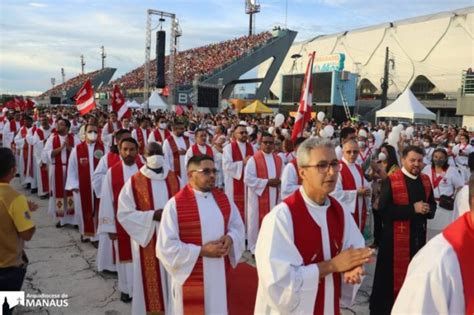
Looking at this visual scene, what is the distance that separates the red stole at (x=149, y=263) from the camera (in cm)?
457

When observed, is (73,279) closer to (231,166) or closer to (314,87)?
(231,166)

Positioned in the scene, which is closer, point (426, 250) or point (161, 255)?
point (426, 250)

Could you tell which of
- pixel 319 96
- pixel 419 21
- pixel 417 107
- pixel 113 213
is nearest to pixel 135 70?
pixel 319 96

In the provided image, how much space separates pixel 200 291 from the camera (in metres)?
3.70

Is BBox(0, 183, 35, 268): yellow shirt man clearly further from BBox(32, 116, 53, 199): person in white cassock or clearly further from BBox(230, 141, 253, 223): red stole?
BBox(32, 116, 53, 199): person in white cassock

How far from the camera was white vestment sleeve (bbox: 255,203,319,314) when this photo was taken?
2521 mm

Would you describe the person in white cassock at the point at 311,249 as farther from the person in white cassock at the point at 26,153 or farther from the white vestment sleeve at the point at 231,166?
the person in white cassock at the point at 26,153

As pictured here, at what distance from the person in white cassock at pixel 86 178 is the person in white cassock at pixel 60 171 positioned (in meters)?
0.61

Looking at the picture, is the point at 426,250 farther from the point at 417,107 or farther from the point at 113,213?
the point at 417,107

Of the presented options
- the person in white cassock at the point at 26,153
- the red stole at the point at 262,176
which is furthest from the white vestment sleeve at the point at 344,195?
the person in white cassock at the point at 26,153

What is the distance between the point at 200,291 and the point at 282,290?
1350 millimetres

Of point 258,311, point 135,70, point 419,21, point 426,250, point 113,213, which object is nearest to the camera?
point 426,250

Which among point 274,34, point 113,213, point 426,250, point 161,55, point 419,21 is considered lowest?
point 113,213

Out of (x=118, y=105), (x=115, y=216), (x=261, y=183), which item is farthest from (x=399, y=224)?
(x=118, y=105)
